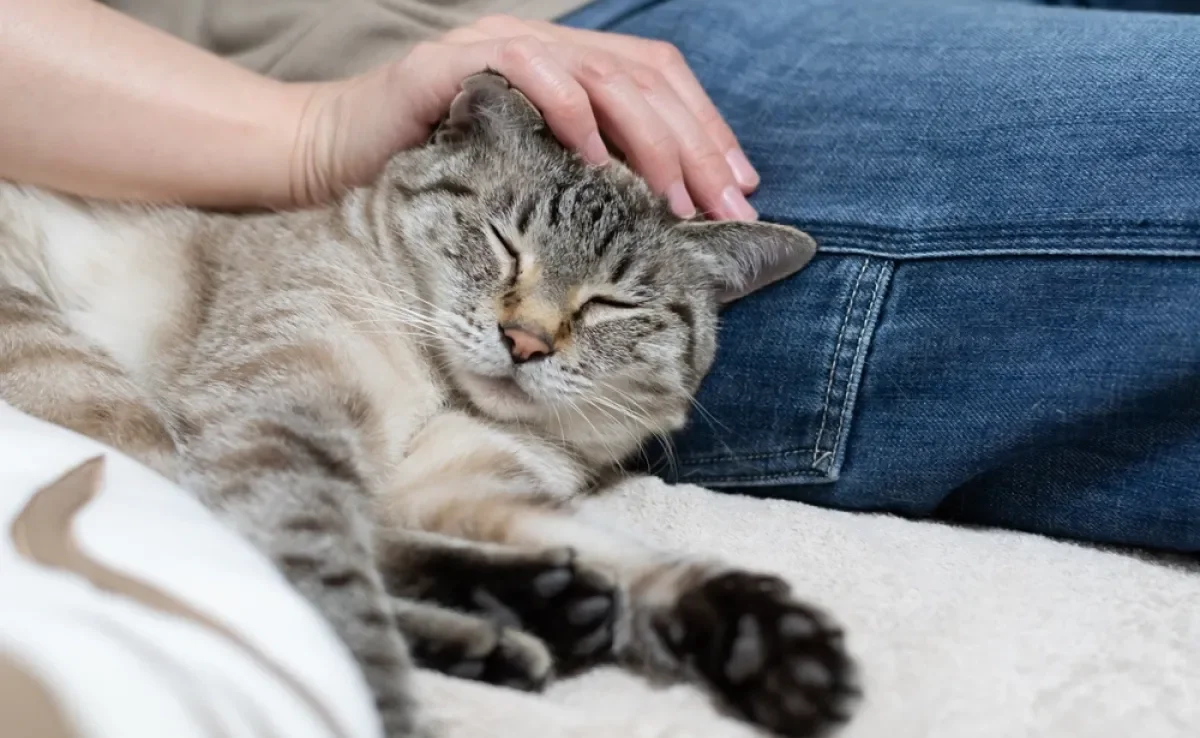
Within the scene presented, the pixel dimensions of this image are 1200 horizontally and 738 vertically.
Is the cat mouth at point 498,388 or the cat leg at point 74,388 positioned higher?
the cat leg at point 74,388

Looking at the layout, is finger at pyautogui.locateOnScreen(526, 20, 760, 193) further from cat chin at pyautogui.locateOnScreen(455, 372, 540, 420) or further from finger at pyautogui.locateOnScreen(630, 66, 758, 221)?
cat chin at pyautogui.locateOnScreen(455, 372, 540, 420)

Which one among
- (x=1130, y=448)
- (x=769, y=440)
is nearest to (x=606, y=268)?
(x=769, y=440)

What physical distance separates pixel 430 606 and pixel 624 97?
0.76 meters

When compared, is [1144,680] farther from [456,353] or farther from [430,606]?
[456,353]

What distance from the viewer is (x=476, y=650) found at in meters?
0.92

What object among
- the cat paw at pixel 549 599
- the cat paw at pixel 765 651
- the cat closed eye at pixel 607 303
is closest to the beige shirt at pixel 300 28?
the cat closed eye at pixel 607 303

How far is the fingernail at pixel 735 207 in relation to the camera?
54.3 inches

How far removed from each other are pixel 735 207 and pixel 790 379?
0.29 metres

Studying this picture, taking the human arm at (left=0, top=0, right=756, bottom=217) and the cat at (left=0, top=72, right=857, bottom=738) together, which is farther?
the human arm at (left=0, top=0, right=756, bottom=217)

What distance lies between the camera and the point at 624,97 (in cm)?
130

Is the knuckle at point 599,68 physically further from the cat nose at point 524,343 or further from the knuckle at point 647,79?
the cat nose at point 524,343

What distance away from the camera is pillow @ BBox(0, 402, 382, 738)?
58cm

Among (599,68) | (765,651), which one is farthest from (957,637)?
(599,68)

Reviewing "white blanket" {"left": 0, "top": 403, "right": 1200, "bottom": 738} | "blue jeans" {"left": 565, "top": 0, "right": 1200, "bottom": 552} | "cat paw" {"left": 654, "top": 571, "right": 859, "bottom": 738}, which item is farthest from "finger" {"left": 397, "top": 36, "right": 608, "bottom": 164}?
"cat paw" {"left": 654, "top": 571, "right": 859, "bottom": 738}
